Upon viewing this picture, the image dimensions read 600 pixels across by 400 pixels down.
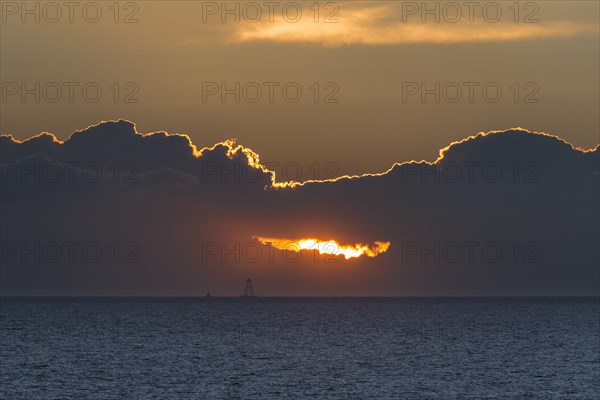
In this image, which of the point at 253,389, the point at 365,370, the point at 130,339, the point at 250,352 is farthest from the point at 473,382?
the point at 130,339

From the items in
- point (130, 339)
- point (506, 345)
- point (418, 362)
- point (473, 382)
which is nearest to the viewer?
point (473, 382)

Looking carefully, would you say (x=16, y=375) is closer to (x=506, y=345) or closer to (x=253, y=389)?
(x=253, y=389)

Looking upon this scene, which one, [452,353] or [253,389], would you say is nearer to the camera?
[253,389]

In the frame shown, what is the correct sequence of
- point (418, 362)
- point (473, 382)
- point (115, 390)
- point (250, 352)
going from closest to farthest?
1. point (115, 390)
2. point (473, 382)
3. point (418, 362)
4. point (250, 352)

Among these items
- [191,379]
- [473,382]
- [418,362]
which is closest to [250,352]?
[418,362]

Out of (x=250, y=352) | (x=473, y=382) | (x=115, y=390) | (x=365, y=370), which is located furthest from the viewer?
(x=250, y=352)

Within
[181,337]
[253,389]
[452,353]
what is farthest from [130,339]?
[253,389]

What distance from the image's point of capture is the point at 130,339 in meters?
188

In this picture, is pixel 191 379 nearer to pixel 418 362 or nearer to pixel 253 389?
pixel 253 389

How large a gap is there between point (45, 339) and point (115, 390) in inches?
3519

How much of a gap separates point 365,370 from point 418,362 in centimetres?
1510

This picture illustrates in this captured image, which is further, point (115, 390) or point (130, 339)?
point (130, 339)

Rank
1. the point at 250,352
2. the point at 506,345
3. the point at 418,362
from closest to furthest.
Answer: the point at 418,362
the point at 250,352
the point at 506,345

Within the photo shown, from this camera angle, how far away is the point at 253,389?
101 meters
